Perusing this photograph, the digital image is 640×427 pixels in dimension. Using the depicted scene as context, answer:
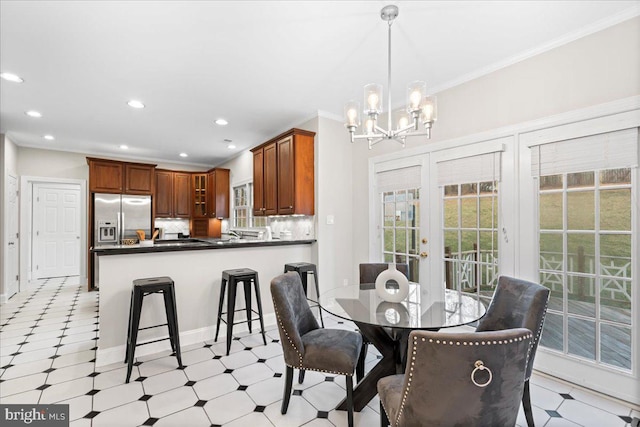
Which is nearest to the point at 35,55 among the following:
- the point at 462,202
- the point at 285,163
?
the point at 285,163

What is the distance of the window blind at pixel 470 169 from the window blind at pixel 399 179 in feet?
1.02

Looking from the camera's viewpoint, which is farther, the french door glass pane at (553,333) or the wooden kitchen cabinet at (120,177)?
the wooden kitchen cabinet at (120,177)

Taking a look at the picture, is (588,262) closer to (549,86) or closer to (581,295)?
(581,295)

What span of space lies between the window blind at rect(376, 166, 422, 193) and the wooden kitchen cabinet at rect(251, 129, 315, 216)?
3.00ft

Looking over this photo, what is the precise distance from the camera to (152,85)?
3.26 m

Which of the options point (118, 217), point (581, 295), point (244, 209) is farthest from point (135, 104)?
point (581, 295)

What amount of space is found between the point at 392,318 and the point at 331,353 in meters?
0.45

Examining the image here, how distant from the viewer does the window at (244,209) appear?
19.5 ft

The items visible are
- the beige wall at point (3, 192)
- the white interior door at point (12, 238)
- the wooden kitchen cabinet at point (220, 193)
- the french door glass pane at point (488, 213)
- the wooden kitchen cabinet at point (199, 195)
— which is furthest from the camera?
the wooden kitchen cabinet at point (199, 195)

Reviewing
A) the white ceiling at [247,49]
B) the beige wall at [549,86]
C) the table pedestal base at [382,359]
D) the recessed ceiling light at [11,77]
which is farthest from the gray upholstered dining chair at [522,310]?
the recessed ceiling light at [11,77]

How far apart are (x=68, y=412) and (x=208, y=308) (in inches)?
56.4

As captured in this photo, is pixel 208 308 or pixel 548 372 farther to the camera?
pixel 208 308

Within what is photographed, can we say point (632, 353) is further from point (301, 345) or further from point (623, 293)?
point (301, 345)

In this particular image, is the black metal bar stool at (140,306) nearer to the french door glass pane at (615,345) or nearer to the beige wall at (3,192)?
the french door glass pane at (615,345)
